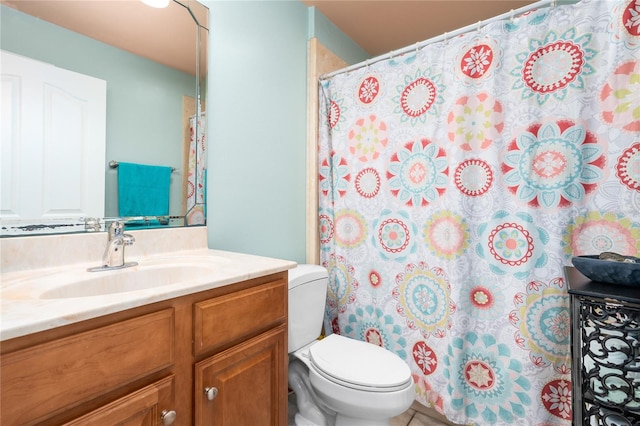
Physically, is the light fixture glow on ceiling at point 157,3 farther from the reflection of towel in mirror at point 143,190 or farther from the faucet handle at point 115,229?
the faucet handle at point 115,229

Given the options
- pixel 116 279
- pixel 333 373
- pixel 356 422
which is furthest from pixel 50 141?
pixel 356 422

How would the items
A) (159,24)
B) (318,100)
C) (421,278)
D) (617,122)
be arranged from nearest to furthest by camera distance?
1. (617,122)
2. (159,24)
3. (421,278)
4. (318,100)

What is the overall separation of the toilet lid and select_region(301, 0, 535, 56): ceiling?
2063 mm

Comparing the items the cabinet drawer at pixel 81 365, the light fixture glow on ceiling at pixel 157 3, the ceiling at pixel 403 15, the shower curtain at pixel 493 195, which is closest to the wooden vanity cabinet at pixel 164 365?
the cabinet drawer at pixel 81 365

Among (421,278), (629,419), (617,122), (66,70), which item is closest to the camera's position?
(629,419)

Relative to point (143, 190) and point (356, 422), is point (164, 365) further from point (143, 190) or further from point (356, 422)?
point (356, 422)

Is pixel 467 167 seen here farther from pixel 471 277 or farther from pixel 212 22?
pixel 212 22

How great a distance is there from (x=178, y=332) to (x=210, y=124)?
1014 mm

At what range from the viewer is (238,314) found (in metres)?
0.92

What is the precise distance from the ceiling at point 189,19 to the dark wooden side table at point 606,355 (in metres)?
1.74

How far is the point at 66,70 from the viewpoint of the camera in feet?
3.32

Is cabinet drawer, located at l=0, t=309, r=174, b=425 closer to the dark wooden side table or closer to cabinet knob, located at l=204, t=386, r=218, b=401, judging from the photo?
cabinet knob, located at l=204, t=386, r=218, b=401

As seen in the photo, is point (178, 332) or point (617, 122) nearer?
point (178, 332)

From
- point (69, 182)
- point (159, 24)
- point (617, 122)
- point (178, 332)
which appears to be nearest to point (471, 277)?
point (617, 122)
